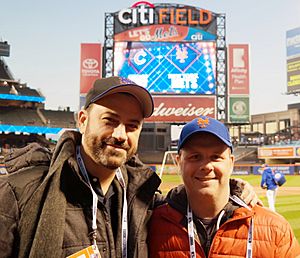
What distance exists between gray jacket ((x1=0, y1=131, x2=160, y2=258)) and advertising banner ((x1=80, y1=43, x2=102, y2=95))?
3607 cm

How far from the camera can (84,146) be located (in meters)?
2.21

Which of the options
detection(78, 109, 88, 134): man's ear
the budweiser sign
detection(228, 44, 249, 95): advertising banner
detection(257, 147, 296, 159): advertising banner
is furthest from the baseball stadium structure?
detection(78, 109, 88, 134): man's ear

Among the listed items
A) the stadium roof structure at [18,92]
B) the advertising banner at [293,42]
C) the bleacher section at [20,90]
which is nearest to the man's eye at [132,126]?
the stadium roof structure at [18,92]

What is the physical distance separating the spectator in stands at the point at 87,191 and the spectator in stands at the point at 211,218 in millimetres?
197

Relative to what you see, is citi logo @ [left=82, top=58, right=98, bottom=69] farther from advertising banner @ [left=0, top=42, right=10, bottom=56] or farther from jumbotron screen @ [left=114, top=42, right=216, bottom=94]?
advertising banner @ [left=0, top=42, right=10, bottom=56]

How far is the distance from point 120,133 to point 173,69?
1300 inches

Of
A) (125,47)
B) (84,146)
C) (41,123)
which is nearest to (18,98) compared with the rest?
(41,123)

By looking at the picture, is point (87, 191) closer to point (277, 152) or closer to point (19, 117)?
point (277, 152)

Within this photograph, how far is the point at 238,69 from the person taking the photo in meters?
37.8

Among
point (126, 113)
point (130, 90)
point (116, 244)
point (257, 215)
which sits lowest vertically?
point (116, 244)

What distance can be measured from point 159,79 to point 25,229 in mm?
33248

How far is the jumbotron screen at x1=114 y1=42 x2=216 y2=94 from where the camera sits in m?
34.5

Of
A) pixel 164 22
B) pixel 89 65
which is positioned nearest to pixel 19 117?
pixel 89 65

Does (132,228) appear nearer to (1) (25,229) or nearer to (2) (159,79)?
(1) (25,229)
